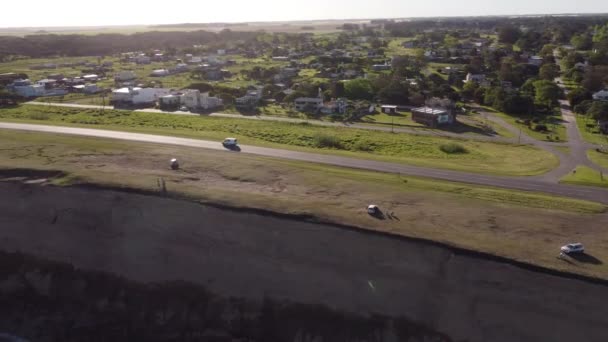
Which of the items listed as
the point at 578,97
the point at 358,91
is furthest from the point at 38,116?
the point at 578,97

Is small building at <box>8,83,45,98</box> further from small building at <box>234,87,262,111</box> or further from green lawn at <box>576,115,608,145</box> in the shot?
green lawn at <box>576,115,608,145</box>

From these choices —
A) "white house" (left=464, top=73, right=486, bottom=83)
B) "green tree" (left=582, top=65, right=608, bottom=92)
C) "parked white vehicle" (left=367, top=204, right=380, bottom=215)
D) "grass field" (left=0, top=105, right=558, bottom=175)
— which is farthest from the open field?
"parked white vehicle" (left=367, top=204, right=380, bottom=215)

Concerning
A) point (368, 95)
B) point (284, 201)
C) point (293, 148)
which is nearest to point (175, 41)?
point (368, 95)

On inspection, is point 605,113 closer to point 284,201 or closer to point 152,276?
point 284,201

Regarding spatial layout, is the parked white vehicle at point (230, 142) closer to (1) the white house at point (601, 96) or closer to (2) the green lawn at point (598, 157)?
(2) the green lawn at point (598, 157)

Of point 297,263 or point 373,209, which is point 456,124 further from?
point 297,263

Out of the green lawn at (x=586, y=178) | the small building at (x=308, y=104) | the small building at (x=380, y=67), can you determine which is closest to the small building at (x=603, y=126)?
the green lawn at (x=586, y=178)
